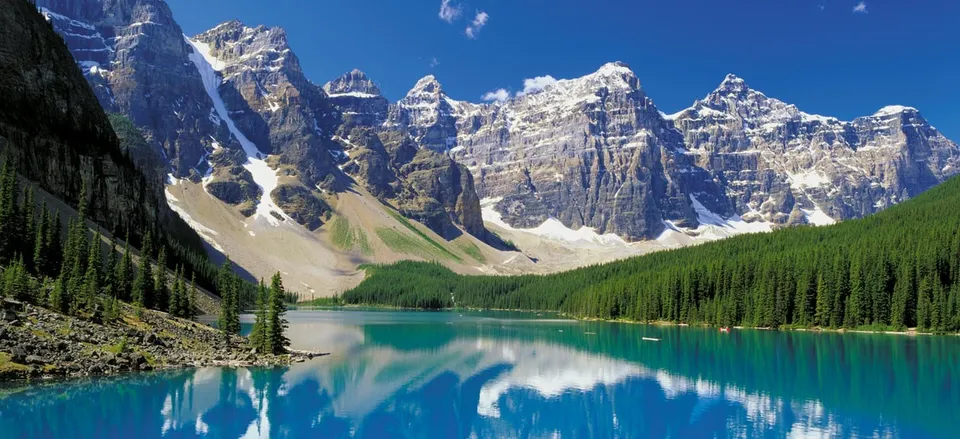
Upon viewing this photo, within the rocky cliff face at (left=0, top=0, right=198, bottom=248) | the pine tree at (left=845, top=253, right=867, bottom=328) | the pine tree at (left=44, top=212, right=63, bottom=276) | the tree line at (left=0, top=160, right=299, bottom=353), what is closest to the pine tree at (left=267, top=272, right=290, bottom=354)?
the tree line at (left=0, top=160, right=299, bottom=353)

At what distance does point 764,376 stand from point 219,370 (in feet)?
141

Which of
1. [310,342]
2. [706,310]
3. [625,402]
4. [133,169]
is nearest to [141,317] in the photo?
[310,342]

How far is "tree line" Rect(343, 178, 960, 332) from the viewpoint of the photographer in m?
91.7

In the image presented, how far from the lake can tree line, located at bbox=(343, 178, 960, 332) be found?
20692 mm

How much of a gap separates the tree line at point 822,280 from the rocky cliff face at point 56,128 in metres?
94.8

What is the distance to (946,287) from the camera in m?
91.0

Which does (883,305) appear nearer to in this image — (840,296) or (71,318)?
(840,296)

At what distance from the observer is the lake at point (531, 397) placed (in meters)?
35.7

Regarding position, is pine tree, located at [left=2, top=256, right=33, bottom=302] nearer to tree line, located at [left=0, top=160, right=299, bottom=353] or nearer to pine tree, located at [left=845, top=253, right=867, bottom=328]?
tree line, located at [left=0, top=160, right=299, bottom=353]

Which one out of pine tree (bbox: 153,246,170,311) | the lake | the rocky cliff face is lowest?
the lake

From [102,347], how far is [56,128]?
74691 mm

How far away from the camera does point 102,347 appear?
4575 centimetres

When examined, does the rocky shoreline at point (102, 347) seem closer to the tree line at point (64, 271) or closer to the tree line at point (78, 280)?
the tree line at point (78, 280)

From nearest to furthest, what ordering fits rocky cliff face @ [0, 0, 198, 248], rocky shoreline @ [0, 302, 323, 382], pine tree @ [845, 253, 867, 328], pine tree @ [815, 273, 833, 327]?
rocky shoreline @ [0, 302, 323, 382], pine tree @ [845, 253, 867, 328], rocky cliff face @ [0, 0, 198, 248], pine tree @ [815, 273, 833, 327]
